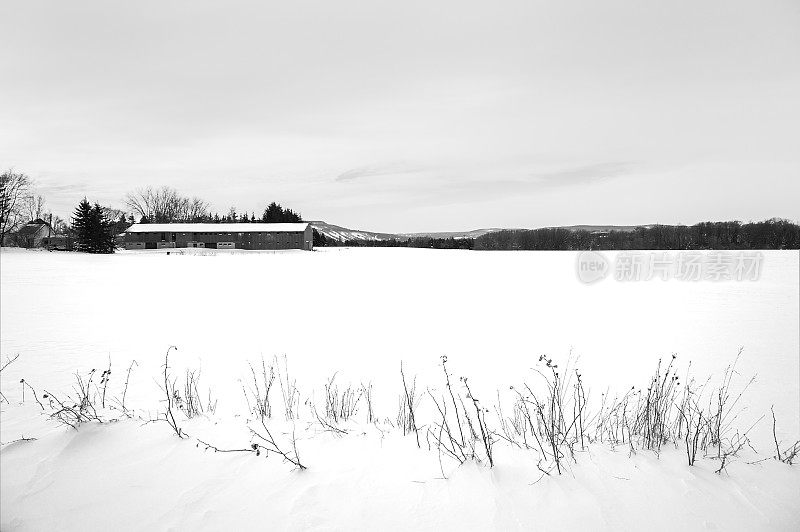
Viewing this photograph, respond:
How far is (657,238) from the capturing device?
25.7 metres

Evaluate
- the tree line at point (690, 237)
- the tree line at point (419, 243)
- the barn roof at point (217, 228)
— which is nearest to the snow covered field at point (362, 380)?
the tree line at point (690, 237)

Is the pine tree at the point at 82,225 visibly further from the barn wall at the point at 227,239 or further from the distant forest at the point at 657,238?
the distant forest at the point at 657,238

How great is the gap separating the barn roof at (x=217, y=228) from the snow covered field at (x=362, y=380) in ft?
109

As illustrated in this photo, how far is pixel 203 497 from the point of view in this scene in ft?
9.61

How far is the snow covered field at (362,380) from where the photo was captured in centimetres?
281

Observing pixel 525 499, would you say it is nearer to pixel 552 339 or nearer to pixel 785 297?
pixel 552 339

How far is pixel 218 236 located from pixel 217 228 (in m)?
1.28

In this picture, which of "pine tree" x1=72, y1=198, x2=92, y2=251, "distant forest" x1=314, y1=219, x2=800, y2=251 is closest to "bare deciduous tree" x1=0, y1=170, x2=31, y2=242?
"distant forest" x1=314, y1=219, x2=800, y2=251

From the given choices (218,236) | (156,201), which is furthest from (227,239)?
(156,201)

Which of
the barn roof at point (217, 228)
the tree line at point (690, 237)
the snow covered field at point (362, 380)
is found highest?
the barn roof at point (217, 228)

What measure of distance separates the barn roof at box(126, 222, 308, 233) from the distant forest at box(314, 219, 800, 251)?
34.6m

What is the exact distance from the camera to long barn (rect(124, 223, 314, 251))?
58.7m

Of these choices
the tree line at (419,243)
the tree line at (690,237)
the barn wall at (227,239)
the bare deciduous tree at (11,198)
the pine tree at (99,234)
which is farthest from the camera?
the tree line at (419,243)

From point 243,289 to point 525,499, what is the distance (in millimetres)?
23997
